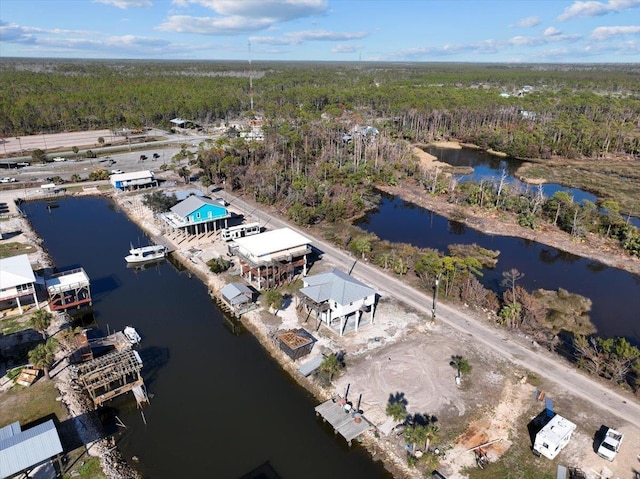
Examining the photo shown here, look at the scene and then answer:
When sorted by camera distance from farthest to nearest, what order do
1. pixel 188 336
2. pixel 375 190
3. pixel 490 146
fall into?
pixel 490 146 → pixel 375 190 → pixel 188 336

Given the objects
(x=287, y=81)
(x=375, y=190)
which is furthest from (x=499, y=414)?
(x=287, y=81)

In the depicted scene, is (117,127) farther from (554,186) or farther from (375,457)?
(375,457)

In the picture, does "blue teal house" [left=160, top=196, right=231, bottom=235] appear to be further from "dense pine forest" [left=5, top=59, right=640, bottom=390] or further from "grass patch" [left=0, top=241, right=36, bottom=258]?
"grass patch" [left=0, top=241, right=36, bottom=258]

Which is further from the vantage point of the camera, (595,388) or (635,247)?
(635,247)

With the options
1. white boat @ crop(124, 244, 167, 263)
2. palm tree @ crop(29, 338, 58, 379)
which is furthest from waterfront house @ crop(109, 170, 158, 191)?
palm tree @ crop(29, 338, 58, 379)

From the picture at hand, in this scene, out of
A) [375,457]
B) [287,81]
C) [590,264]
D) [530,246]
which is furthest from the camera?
[287,81]

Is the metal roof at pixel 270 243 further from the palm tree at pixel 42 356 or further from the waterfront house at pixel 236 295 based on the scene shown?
the palm tree at pixel 42 356

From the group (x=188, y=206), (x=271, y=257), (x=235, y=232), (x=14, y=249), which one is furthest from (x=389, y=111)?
(x=14, y=249)
